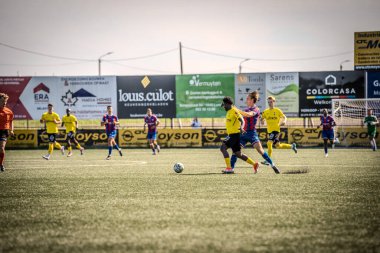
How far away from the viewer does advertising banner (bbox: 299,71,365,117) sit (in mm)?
36688

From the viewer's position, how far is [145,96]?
37.6 m

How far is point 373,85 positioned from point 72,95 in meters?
22.5

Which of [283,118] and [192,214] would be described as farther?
[283,118]

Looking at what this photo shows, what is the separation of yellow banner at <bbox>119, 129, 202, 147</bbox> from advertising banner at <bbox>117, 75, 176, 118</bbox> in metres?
3.53

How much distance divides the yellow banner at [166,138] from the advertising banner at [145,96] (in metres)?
3.53

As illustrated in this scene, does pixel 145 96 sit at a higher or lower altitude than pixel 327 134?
higher

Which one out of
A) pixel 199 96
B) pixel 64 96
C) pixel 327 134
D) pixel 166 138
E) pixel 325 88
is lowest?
pixel 166 138

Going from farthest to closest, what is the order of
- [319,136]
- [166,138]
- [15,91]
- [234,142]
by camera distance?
[15,91] < [166,138] < [319,136] < [234,142]

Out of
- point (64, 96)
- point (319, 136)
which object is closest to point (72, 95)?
point (64, 96)

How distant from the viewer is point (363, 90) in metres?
36.9

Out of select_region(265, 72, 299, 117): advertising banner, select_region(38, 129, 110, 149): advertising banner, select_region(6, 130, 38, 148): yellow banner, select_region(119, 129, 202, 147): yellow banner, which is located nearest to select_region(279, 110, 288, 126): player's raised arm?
select_region(119, 129, 202, 147): yellow banner

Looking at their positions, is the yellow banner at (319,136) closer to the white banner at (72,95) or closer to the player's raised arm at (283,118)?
the white banner at (72,95)

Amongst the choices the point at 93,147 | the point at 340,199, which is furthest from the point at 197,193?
the point at 93,147

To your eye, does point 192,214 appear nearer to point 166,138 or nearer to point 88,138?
point 166,138
